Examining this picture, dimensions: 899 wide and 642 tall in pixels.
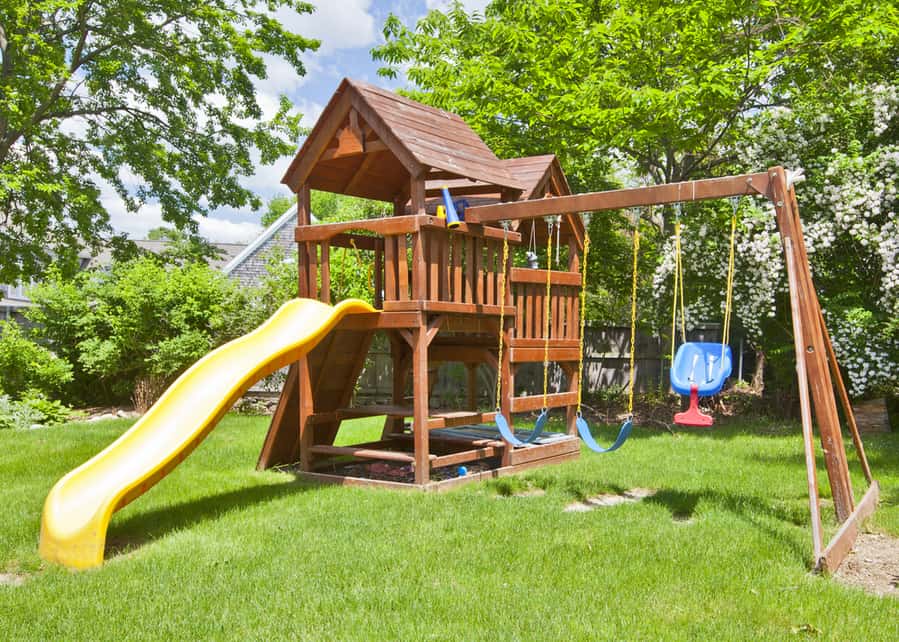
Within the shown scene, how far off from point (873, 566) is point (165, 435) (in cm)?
546

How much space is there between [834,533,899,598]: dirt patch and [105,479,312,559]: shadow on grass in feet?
16.1

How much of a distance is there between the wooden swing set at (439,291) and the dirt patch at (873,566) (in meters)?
0.20

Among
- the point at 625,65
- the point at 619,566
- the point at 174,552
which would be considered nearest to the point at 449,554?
the point at 619,566

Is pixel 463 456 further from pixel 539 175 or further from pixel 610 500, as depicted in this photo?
pixel 539 175

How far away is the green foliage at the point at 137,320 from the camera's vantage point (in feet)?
51.0

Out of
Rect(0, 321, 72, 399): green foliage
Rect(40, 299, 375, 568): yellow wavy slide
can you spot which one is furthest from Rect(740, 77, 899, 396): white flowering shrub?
Rect(0, 321, 72, 399): green foliage

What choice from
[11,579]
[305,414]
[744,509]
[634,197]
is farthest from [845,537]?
[11,579]

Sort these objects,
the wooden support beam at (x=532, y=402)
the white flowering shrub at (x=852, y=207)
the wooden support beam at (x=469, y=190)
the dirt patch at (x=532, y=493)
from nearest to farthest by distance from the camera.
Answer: the dirt patch at (x=532, y=493), the wooden support beam at (x=532, y=402), the wooden support beam at (x=469, y=190), the white flowering shrub at (x=852, y=207)

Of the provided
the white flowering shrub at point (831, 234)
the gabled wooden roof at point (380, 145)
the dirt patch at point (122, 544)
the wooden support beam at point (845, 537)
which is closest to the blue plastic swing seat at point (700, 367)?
the wooden support beam at point (845, 537)

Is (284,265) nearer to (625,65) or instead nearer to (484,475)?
(625,65)

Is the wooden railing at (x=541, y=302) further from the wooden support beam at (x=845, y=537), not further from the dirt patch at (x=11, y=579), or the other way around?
the dirt patch at (x=11, y=579)

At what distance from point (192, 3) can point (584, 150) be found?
10.6 metres

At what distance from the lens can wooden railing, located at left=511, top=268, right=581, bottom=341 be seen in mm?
10305

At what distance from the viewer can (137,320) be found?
15508 millimetres
